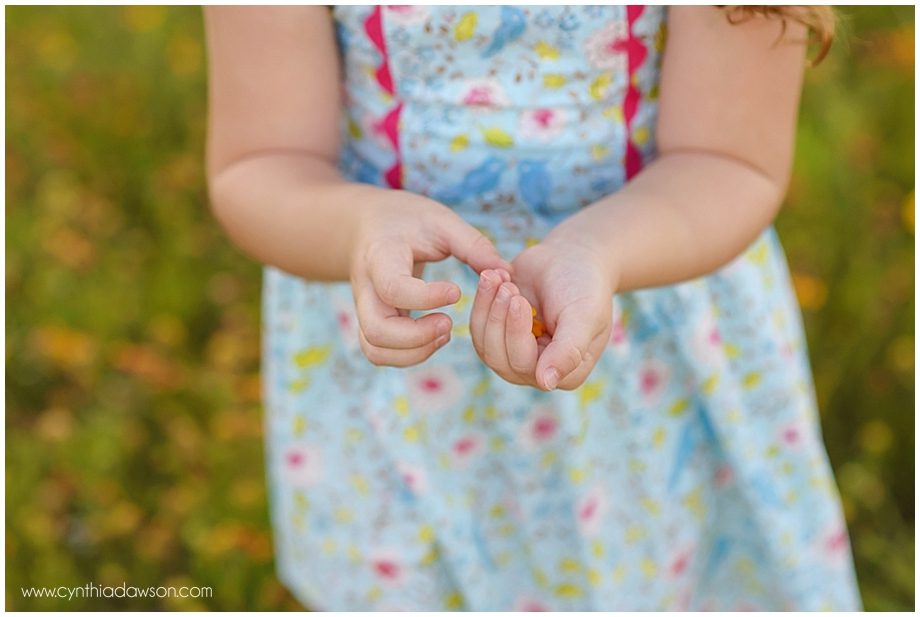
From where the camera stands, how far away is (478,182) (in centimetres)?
83

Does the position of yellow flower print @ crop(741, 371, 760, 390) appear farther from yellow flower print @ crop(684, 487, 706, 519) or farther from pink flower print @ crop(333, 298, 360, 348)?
pink flower print @ crop(333, 298, 360, 348)

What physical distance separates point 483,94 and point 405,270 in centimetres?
23

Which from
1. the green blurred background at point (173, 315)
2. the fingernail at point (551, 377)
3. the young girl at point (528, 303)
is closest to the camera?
the fingernail at point (551, 377)

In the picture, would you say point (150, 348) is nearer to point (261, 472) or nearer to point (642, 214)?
point (261, 472)

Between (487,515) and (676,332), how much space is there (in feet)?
0.80

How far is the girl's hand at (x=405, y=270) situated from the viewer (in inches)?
24.0

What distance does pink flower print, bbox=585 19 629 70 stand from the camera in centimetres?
79

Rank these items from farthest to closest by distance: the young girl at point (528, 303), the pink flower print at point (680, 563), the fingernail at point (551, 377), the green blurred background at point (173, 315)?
the green blurred background at point (173, 315) → the pink flower print at point (680, 563) → the young girl at point (528, 303) → the fingernail at point (551, 377)

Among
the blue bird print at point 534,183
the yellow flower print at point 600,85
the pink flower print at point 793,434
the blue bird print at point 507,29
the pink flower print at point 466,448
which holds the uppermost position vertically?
the blue bird print at point 507,29

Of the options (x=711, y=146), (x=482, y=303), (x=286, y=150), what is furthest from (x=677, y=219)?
(x=286, y=150)

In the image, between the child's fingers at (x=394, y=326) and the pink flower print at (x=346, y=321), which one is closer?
the child's fingers at (x=394, y=326)

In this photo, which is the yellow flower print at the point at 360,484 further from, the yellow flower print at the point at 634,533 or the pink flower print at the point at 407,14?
the pink flower print at the point at 407,14

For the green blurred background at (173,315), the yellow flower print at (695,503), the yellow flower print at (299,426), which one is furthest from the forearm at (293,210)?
the green blurred background at (173,315)

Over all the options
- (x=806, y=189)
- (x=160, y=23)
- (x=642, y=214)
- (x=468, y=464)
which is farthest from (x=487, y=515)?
(x=160, y=23)
